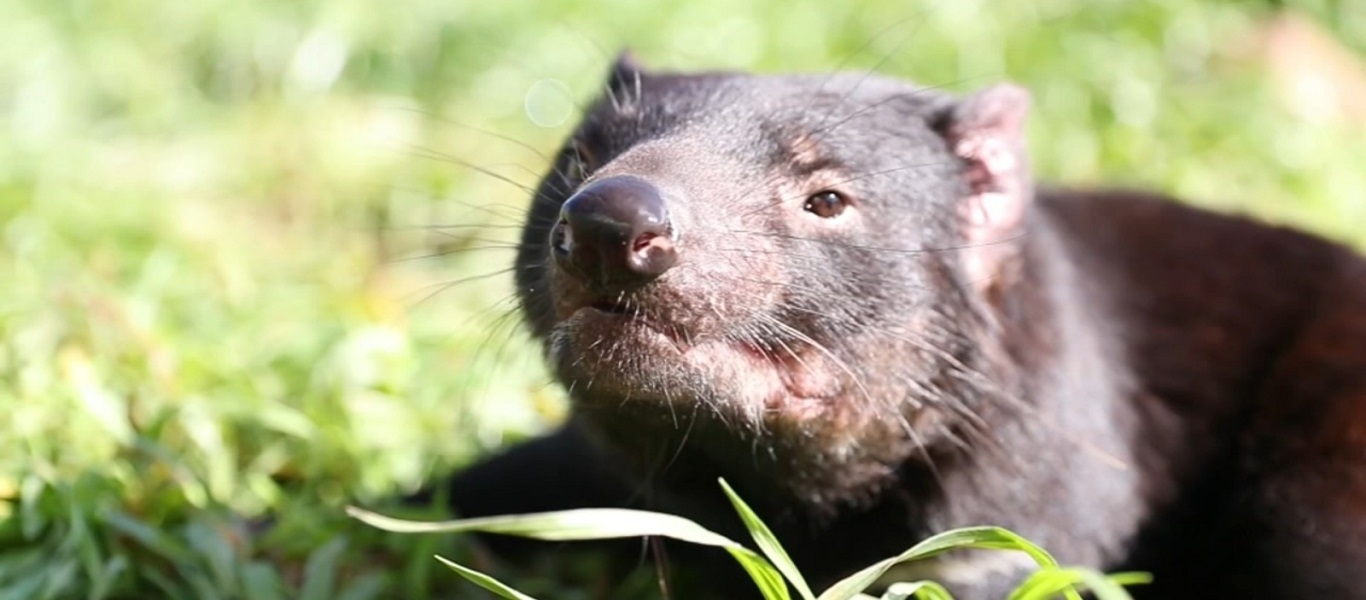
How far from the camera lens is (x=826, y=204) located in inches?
133

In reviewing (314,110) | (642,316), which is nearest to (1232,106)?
(314,110)

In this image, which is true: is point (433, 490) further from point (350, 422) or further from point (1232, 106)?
point (1232, 106)

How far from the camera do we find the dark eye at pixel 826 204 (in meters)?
3.37

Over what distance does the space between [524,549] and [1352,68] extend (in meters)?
5.98

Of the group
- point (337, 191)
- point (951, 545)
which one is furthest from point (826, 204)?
point (337, 191)

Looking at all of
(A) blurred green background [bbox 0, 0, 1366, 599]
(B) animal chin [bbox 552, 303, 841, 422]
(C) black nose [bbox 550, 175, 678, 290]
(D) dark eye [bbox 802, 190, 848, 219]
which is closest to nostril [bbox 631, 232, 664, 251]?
(C) black nose [bbox 550, 175, 678, 290]

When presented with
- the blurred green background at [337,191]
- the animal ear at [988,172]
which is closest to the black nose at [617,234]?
the animal ear at [988,172]

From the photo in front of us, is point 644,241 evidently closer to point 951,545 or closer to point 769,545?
point 769,545

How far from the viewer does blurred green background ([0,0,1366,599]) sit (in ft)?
13.8

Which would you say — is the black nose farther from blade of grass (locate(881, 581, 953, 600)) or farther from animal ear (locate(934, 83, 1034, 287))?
animal ear (locate(934, 83, 1034, 287))

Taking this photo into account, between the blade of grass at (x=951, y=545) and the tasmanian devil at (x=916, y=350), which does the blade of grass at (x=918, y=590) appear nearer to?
the blade of grass at (x=951, y=545)

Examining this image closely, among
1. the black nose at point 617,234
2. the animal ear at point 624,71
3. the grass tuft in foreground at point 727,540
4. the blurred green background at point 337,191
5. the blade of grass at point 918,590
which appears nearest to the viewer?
the black nose at point 617,234

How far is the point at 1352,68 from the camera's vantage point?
8.56 metres

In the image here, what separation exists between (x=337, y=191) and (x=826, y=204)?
3.85 meters
